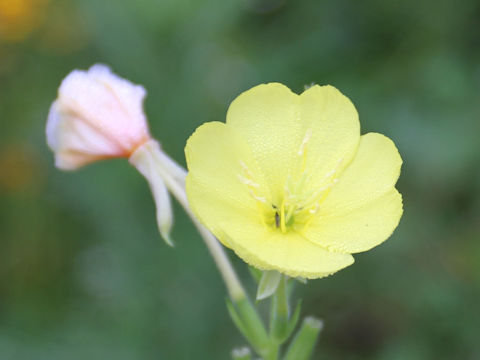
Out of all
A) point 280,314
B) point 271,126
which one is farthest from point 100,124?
point 280,314

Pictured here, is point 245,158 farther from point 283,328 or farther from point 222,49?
point 222,49

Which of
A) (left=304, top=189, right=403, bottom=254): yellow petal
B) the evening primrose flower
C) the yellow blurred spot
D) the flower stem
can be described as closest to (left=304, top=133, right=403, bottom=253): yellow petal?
(left=304, top=189, right=403, bottom=254): yellow petal

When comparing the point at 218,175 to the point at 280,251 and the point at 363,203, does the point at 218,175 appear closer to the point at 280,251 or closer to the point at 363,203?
the point at 280,251

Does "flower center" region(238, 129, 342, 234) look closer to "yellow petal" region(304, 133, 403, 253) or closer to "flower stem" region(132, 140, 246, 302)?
"yellow petal" region(304, 133, 403, 253)

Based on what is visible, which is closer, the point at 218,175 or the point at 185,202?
the point at 218,175

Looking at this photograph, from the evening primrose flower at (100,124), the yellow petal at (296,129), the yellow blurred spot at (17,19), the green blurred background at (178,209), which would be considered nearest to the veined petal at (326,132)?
the yellow petal at (296,129)

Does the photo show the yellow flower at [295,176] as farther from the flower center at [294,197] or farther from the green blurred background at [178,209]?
the green blurred background at [178,209]
